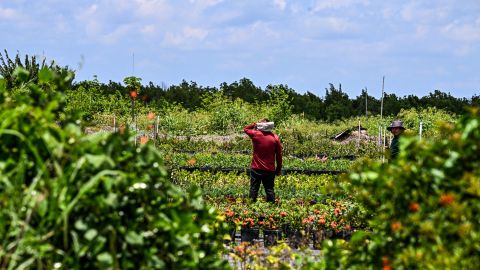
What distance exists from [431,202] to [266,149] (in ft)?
26.6

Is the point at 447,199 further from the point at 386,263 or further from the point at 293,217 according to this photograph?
the point at 293,217

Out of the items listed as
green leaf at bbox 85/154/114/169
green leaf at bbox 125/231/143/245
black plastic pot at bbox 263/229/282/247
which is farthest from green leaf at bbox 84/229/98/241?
black plastic pot at bbox 263/229/282/247

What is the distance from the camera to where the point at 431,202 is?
9.57ft

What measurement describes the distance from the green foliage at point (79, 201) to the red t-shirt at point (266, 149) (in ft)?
25.6

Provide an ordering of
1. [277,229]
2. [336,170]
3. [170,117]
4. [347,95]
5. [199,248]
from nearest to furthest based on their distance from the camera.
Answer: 1. [199,248]
2. [277,229]
3. [336,170]
4. [170,117]
5. [347,95]

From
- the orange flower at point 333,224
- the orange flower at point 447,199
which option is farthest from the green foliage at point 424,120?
the orange flower at point 447,199

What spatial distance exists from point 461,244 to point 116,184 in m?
1.30

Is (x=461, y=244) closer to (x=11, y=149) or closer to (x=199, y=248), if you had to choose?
(x=199, y=248)

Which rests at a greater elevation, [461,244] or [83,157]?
[83,157]

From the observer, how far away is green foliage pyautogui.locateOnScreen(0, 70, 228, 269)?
2.79 meters

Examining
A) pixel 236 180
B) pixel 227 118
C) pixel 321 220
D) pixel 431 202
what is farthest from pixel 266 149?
pixel 227 118

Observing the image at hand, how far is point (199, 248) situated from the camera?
132 inches

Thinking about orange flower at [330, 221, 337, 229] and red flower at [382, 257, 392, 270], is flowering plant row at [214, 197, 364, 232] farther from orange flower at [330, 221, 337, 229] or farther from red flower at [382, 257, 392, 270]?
red flower at [382, 257, 392, 270]

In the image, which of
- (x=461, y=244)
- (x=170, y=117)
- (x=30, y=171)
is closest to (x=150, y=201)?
(x=30, y=171)
